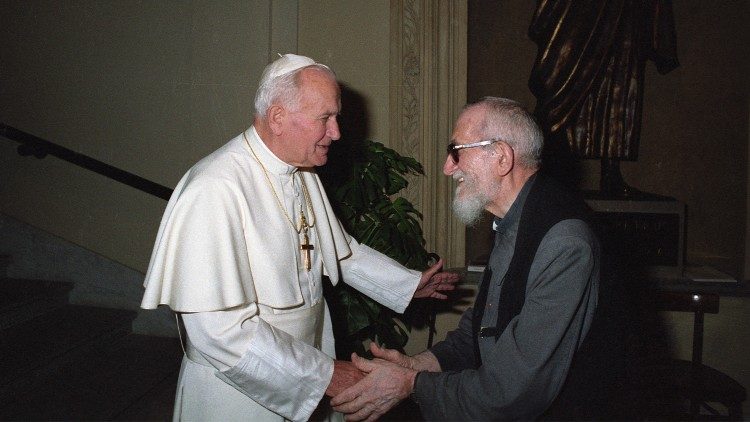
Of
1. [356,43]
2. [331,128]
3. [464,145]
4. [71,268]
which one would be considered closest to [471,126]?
[464,145]

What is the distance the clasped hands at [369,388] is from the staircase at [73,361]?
2241 mm

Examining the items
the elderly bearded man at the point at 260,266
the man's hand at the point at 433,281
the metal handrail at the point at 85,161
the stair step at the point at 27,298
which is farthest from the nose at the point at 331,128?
the stair step at the point at 27,298

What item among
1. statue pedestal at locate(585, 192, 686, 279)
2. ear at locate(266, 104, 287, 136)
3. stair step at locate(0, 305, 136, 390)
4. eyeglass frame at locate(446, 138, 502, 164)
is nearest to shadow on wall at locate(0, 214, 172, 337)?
stair step at locate(0, 305, 136, 390)

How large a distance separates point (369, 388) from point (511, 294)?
57 cm

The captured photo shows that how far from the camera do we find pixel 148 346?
491 centimetres

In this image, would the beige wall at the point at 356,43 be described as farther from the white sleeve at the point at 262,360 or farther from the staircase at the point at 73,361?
the white sleeve at the point at 262,360

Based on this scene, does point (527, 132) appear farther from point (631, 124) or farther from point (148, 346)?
point (148, 346)

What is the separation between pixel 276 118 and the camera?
230 cm

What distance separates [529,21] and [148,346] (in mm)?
3994

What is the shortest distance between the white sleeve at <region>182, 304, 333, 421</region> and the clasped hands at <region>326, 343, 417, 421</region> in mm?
52

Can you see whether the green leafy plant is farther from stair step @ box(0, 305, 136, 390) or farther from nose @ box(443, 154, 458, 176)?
stair step @ box(0, 305, 136, 390)

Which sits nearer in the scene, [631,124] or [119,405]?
[119,405]

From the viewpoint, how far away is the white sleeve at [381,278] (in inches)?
108

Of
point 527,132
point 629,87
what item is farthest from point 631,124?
point 527,132
